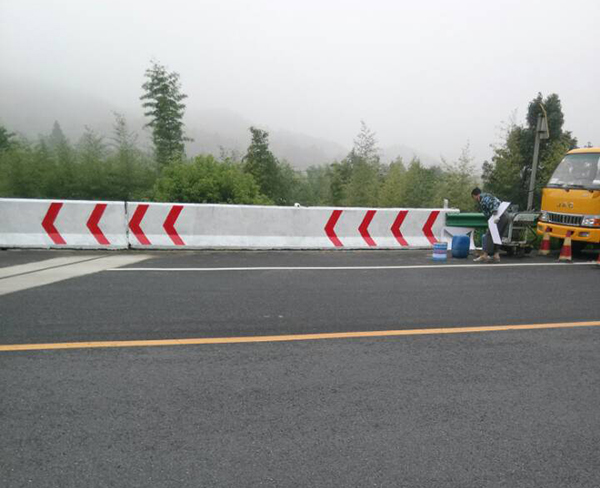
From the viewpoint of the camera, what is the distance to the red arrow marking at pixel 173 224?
9.77 meters

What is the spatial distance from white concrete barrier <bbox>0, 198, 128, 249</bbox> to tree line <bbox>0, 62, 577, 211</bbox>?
74.2 feet

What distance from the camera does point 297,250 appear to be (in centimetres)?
1034

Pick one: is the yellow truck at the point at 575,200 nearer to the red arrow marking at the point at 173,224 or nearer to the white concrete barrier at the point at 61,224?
the red arrow marking at the point at 173,224

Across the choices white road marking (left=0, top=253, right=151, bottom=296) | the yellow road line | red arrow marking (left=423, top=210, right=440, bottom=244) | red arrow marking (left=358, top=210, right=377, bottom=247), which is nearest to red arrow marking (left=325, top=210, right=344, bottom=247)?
red arrow marking (left=358, top=210, right=377, bottom=247)

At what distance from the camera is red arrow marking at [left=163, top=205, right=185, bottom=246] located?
9.77 meters

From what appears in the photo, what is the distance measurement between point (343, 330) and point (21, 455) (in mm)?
3113

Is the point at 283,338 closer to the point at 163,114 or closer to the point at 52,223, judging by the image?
the point at 52,223

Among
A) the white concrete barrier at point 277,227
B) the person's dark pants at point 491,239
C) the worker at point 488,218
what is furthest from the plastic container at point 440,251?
the white concrete barrier at point 277,227

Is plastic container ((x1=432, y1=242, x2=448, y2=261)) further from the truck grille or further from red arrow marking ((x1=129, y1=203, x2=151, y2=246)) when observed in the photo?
red arrow marking ((x1=129, y1=203, x2=151, y2=246))

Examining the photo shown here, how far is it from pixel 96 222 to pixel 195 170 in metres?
30.2

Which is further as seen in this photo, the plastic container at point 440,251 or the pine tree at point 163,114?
the pine tree at point 163,114

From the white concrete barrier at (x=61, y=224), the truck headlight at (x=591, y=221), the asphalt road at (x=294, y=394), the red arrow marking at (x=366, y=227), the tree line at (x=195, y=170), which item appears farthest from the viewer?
the tree line at (x=195, y=170)

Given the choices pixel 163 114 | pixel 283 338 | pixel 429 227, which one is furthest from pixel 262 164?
pixel 283 338

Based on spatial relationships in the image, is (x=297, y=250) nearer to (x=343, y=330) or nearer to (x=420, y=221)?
(x=420, y=221)
